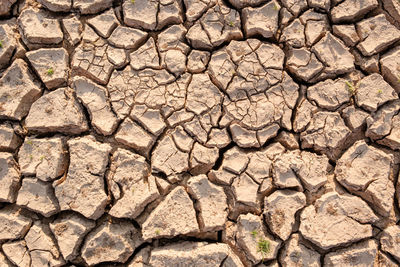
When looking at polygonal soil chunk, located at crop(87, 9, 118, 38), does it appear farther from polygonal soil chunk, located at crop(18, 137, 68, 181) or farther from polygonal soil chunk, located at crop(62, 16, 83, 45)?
polygonal soil chunk, located at crop(18, 137, 68, 181)

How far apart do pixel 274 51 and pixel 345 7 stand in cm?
61

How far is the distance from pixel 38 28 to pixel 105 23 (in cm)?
46

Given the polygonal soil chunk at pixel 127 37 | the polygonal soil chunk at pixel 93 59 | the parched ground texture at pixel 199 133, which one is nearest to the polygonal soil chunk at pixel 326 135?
the parched ground texture at pixel 199 133

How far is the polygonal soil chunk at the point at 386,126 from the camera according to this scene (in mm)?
2395

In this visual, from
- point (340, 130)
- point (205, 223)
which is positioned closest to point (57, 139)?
point (205, 223)

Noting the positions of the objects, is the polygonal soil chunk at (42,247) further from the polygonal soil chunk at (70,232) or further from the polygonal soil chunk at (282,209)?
the polygonal soil chunk at (282,209)

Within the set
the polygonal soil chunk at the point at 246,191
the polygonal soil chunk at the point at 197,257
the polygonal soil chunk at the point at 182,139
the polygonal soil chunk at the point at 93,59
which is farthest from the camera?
the polygonal soil chunk at the point at 93,59

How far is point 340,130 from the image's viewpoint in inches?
94.9

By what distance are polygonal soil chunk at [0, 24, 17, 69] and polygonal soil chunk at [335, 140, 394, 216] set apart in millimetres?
2342

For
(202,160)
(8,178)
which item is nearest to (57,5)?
(8,178)

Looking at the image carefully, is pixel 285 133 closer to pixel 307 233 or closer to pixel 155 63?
pixel 307 233

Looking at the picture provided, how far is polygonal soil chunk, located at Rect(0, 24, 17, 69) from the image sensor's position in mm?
2504

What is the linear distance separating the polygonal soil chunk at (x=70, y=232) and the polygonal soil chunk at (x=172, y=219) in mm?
373

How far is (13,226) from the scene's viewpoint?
90.4 inches
